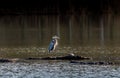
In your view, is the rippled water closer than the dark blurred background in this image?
Yes

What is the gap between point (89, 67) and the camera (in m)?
28.9

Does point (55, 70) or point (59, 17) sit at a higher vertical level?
point (59, 17)

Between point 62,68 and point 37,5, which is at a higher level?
point 37,5

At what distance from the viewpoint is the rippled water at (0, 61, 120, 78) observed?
2653cm

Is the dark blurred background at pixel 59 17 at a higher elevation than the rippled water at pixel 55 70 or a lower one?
higher

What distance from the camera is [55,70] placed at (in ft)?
93.0

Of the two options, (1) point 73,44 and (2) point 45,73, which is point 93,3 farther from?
(2) point 45,73

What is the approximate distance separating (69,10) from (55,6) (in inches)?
114

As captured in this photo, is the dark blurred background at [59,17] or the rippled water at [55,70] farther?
the dark blurred background at [59,17]

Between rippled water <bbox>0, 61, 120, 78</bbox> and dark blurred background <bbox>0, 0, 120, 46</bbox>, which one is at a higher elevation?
dark blurred background <bbox>0, 0, 120, 46</bbox>

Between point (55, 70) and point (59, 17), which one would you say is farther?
point (59, 17)

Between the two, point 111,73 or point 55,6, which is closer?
point 111,73

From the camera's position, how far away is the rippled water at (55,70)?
2653 centimetres

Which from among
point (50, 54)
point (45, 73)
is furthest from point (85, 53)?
point (45, 73)
